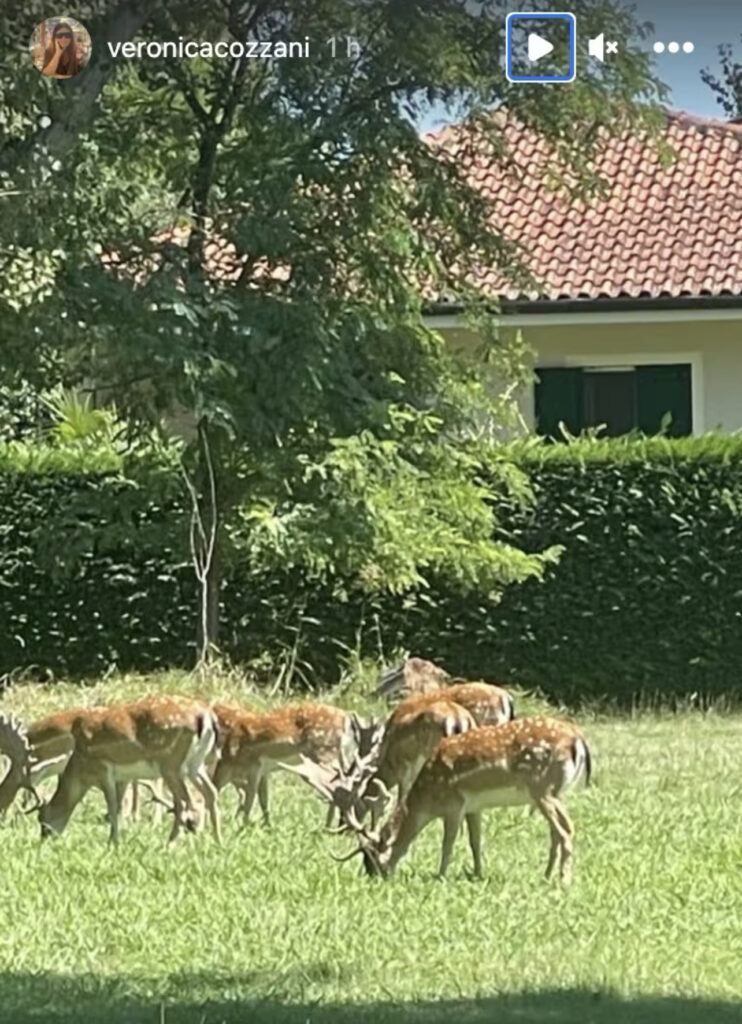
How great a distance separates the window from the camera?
21.7 metres

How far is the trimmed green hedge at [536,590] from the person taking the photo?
18.8m

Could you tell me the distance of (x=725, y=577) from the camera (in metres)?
18.8

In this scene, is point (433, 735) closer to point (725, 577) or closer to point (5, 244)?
point (5, 244)

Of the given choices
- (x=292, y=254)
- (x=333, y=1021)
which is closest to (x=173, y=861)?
(x=333, y=1021)

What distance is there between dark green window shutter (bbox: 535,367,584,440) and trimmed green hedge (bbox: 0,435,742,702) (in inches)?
102

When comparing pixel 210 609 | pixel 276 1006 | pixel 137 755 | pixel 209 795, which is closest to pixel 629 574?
pixel 210 609

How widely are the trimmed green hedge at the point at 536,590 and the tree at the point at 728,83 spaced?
11.1ft

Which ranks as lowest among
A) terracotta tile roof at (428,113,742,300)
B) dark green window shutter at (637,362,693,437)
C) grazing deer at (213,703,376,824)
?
grazing deer at (213,703,376,824)

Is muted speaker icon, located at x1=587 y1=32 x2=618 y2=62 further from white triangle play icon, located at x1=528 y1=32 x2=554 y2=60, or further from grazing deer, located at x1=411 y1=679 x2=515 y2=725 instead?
grazing deer, located at x1=411 y1=679 x2=515 y2=725

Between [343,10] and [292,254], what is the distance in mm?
2544

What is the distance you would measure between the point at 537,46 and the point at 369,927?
787 cm

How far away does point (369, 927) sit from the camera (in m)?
8.52

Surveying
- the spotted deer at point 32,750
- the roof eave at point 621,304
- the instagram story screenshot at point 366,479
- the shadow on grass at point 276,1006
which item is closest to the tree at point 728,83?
the instagram story screenshot at point 366,479

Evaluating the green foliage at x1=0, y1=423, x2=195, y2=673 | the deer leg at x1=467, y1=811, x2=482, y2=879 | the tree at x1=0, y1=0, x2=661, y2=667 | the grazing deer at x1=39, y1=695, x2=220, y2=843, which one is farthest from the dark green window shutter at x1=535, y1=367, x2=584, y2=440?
the deer leg at x1=467, y1=811, x2=482, y2=879
